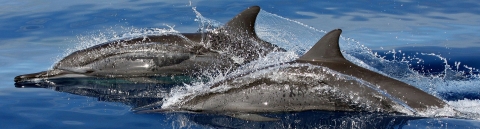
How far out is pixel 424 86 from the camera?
26.0 ft

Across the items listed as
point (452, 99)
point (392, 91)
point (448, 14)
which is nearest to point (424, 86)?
point (452, 99)

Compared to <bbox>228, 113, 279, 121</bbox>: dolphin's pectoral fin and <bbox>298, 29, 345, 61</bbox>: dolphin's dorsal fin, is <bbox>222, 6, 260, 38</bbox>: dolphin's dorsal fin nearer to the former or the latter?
<bbox>298, 29, 345, 61</bbox>: dolphin's dorsal fin

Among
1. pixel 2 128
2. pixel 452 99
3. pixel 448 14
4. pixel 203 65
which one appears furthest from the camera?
pixel 448 14

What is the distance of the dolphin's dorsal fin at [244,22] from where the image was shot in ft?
28.5

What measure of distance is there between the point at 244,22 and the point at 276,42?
1190 mm

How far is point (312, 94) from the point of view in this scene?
6465 mm

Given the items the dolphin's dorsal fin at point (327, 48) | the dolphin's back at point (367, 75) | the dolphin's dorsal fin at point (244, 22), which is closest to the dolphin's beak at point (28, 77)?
the dolphin's dorsal fin at point (244, 22)

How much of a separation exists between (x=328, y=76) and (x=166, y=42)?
128 inches

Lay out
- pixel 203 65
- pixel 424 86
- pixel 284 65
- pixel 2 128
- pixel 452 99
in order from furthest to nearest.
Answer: pixel 203 65
pixel 424 86
pixel 452 99
pixel 284 65
pixel 2 128

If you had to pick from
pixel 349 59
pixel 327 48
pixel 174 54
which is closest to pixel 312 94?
pixel 327 48

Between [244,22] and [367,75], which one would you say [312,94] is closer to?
[367,75]

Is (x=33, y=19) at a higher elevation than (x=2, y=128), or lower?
higher

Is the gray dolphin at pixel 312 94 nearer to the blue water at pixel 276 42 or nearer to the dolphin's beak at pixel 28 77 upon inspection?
the blue water at pixel 276 42

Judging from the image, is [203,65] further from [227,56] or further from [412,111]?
[412,111]
